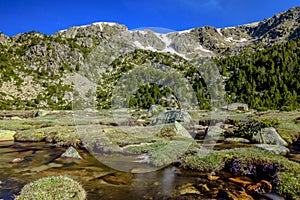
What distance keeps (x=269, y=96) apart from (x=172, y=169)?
10745 cm

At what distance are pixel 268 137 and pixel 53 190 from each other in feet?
71.5

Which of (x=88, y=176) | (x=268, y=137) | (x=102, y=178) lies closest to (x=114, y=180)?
(x=102, y=178)

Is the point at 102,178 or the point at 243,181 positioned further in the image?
the point at 102,178

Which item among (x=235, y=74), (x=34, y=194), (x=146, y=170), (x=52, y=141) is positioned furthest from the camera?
(x=235, y=74)

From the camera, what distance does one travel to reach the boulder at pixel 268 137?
78.0 ft

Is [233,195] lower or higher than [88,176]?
lower

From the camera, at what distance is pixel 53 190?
9.80 m

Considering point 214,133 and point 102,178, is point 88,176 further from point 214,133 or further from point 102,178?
point 214,133

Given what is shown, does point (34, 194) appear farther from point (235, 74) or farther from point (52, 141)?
point (235, 74)

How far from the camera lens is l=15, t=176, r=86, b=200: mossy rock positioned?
372 inches

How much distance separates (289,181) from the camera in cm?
1159

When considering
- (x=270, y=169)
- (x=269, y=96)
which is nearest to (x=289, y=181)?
(x=270, y=169)

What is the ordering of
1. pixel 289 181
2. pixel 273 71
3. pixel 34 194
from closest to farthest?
pixel 34 194
pixel 289 181
pixel 273 71

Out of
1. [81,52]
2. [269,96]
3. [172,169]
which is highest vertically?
[81,52]
